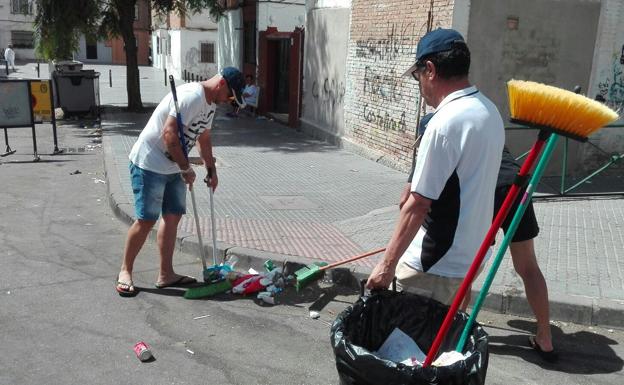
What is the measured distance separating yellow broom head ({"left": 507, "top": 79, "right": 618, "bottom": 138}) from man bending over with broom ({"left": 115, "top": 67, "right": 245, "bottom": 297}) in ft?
9.07

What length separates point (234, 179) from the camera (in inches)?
359

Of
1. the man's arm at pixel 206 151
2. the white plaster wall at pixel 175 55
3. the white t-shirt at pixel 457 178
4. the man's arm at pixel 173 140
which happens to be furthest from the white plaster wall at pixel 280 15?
the white t-shirt at pixel 457 178

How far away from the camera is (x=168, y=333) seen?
4.18 m

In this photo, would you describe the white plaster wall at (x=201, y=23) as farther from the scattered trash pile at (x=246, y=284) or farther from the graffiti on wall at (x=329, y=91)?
the scattered trash pile at (x=246, y=284)

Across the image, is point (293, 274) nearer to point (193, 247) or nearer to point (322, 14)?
point (193, 247)

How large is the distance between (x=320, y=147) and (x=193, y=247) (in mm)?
7100

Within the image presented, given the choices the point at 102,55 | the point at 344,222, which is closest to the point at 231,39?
the point at 344,222

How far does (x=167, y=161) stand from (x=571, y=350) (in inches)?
130

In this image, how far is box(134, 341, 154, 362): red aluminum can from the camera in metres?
3.77

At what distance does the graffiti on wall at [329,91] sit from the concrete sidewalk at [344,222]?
Answer: 158 cm

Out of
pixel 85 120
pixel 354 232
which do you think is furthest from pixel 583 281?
pixel 85 120

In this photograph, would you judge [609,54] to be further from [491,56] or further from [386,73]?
[386,73]

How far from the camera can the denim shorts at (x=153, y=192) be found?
4664mm

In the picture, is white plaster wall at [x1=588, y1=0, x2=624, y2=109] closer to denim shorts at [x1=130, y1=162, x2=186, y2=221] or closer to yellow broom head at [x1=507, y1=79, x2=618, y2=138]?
denim shorts at [x1=130, y1=162, x2=186, y2=221]
